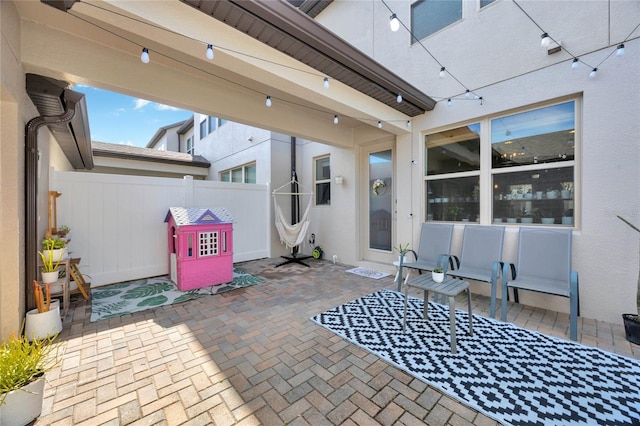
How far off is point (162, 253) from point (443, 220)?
5237mm

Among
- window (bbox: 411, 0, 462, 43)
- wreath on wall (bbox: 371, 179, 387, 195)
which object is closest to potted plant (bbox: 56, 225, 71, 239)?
wreath on wall (bbox: 371, 179, 387, 195)

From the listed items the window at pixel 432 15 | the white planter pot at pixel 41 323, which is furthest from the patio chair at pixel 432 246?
the white planter pot at pixel 41 323

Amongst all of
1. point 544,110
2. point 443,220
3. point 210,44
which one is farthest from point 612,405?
point 210,44

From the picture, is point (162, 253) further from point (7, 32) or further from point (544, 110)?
point (544, 110)

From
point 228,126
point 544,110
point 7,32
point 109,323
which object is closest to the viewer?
point 7,32

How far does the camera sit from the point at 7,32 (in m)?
2.06

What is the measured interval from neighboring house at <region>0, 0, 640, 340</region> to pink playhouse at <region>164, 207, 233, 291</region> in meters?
1.62

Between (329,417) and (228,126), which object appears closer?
(329,417)

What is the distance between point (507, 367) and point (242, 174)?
7.62m

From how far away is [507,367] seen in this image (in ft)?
7.03

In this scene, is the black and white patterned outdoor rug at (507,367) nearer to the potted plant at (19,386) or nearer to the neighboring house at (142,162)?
the potted plant at (19,386)

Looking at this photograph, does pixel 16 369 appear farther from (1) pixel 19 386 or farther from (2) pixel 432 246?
(2) pixel 432 246

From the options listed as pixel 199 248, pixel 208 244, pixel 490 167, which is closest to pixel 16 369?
pixel 199 248

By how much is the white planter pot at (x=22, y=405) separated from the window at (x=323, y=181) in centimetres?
546
